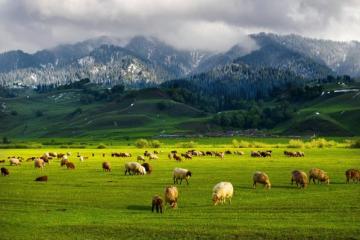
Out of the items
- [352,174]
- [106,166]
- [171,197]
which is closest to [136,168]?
[106,166]

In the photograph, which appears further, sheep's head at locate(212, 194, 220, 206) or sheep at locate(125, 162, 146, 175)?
sheep at locate(125, 162, 146, 175)

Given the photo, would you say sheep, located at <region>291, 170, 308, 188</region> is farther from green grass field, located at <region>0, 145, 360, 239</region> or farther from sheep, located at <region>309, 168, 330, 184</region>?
sheep, located at <region>309, 168, 330, 184</region>

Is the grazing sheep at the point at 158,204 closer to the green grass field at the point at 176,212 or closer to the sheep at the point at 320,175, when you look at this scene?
the green grass field at the point at 176,212

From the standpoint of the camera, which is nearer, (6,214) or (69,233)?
(69,233)

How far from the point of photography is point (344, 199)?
127ft

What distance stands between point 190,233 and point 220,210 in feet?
25.4

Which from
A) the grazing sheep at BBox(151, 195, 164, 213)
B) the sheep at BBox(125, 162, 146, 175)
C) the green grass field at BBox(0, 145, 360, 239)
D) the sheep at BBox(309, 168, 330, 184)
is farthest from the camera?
the sheep at BBox(125, 162, 146, 175)

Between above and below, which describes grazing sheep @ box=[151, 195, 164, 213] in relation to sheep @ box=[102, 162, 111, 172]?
below

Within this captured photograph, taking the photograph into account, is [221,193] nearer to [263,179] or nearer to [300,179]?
[263,179]

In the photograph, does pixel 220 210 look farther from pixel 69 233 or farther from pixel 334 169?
pixel 334 169

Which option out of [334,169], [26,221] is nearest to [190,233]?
[26,221]

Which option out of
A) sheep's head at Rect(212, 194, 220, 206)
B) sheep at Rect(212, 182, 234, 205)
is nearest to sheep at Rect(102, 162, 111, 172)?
sheep at Rect(212, 182, 234, 205)

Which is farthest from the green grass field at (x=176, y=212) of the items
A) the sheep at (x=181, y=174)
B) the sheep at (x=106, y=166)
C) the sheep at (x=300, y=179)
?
the sheep at (x=106, y=166)

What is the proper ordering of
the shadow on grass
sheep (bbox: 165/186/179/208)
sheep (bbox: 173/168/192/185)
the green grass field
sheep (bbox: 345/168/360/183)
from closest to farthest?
1. the green grass field
2. the shadow on grass
3. sheep (bbox: 165/186/179/208)
4. sheep (bbox: 345/168/360/183)
5. sheep (bbox: 173/168/192/185)
